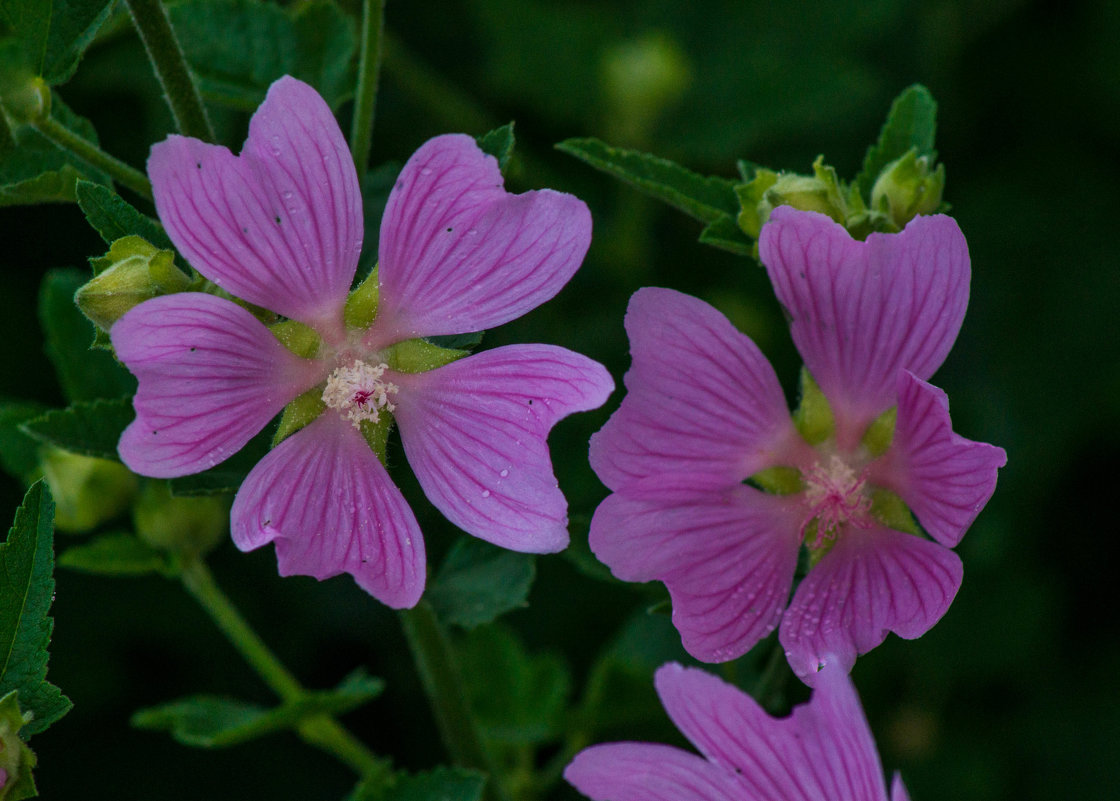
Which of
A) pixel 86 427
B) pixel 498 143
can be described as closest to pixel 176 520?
pixel 86 427

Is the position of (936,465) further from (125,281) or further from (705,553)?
(125,281)

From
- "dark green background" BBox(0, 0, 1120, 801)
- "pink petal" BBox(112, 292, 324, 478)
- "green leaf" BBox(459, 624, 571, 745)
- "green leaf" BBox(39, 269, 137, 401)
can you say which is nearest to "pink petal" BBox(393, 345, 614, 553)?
"pink petal" BBox(112, 292, 324, 478)

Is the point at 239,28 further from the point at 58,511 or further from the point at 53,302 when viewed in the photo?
the point at 58,511

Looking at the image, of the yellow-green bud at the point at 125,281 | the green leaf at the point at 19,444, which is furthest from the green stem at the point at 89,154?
the green leaf at the point at 19,444

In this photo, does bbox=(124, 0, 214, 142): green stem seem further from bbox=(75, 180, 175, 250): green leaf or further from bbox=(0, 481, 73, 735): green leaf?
bbox=(0, 481, 73, 735): green leaf

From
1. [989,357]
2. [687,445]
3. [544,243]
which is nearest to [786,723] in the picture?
[687,445]

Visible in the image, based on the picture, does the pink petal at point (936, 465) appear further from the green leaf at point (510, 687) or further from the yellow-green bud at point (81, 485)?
the yellow-green bud at point (81, 485)
